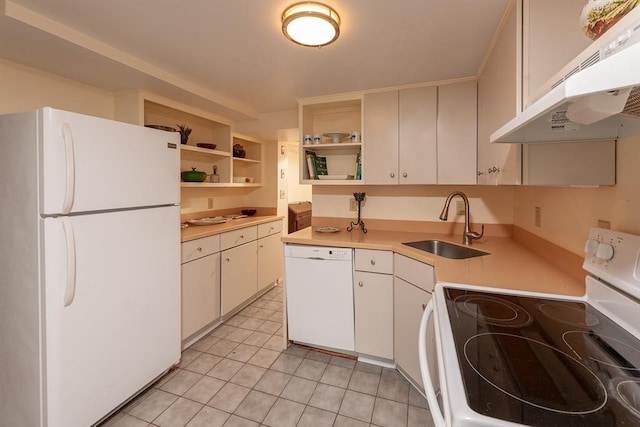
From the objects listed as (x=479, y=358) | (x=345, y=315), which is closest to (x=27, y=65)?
(x=345, y=315)

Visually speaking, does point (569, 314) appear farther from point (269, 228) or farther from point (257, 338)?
point (269, 228)

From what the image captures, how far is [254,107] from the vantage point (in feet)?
9.55

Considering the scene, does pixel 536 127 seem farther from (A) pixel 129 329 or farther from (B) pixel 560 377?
(A) pixel 129 329

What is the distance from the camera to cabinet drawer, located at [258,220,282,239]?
3.18m

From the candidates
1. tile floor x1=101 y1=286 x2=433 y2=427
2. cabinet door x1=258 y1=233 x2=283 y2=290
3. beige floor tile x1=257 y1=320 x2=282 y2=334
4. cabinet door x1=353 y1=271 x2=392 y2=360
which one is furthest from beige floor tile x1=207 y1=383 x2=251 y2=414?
cabinet door x1=258 y1=233 x2=283 y2=290

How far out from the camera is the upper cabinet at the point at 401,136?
86.5 inches

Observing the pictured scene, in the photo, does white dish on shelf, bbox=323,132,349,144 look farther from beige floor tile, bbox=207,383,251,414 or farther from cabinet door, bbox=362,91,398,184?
beige floor tile, bbox=207,383,251,414

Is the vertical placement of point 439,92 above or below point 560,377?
above

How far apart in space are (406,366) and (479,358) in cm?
134

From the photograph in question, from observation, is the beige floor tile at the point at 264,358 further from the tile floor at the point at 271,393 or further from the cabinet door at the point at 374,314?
the cabinet door at the point at 374,314

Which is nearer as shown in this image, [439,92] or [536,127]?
[536,127]

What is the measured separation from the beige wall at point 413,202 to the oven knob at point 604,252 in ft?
4.50

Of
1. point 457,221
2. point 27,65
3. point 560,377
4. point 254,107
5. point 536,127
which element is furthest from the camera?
point 254,107

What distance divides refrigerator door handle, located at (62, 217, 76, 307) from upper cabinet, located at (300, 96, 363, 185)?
168 centimetres
